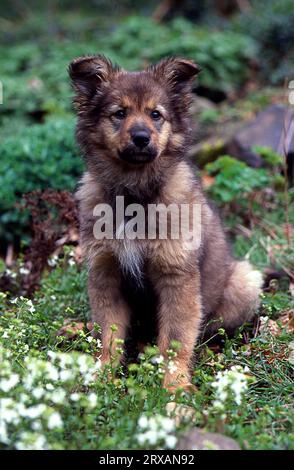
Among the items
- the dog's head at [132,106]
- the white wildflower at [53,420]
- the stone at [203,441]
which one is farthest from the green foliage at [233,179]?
the white wildflower at [53,420]

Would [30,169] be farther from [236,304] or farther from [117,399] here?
[117,399]

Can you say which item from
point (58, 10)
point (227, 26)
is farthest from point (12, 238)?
point (58, 10)

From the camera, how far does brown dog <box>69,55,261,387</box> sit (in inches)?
173

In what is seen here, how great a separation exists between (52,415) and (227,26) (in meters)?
11.4

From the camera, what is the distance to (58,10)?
1565 cm

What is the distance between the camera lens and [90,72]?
4.58 m

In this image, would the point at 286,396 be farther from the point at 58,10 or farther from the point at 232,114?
the point at 58,10

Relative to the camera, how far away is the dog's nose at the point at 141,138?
4.18m

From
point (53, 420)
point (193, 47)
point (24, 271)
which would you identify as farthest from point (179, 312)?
point (193, 47)

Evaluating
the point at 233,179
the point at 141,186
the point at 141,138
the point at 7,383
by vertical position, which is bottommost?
the point at 7,383

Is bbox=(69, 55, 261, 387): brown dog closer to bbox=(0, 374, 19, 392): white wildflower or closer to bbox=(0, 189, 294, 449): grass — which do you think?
bbox=(0, 189, 294, 449): grass

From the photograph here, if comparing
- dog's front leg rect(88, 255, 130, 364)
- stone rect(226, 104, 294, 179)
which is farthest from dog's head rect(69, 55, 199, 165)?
stone rect(226, 104, 294, 179)

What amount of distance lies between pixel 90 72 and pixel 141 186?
85cm
